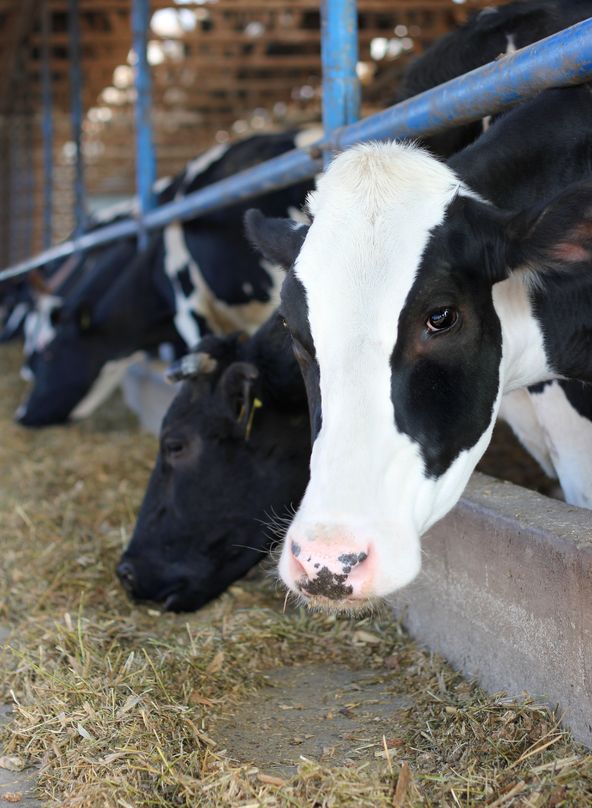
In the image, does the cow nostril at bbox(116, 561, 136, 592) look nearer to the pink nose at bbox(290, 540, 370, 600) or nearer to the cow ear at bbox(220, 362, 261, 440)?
the cow ear at bbox(220, 362, 261, 440)

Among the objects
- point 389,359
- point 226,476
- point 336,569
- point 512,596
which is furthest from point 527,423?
point 336,569

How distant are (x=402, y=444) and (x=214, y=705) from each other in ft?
3.69

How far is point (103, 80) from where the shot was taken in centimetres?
1404

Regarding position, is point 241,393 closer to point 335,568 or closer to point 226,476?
point 226,476

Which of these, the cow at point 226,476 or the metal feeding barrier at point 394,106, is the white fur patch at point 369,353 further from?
the cow at point 226,476

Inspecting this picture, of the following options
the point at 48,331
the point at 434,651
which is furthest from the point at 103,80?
the point at 434,651

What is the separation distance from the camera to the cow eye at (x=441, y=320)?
2.08 meters

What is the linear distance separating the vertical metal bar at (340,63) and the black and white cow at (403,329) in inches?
49.3

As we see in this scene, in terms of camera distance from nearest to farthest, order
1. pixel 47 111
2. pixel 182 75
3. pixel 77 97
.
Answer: pixel 77 97 < pixel 47 111 < pixel 182 75

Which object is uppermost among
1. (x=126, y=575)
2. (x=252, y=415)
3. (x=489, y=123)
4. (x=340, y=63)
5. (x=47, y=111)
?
(x=340, y=63)

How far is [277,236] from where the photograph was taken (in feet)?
8.53

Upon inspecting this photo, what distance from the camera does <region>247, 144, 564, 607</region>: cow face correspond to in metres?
1.92

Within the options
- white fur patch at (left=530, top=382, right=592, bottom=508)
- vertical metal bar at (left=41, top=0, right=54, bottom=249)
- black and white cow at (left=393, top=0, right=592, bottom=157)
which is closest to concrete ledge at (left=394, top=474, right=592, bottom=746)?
white fur patch at (left=530, top=382, right=592, bottom=508)

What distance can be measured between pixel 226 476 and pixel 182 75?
40.6ft
